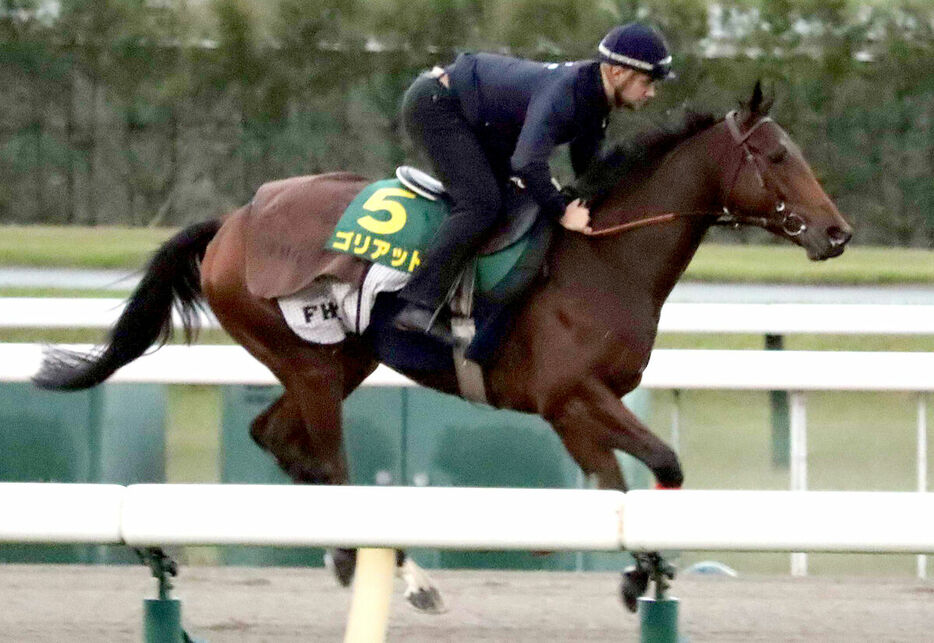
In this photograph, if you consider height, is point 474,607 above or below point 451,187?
below

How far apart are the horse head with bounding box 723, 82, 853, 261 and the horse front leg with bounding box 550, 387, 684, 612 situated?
621mm

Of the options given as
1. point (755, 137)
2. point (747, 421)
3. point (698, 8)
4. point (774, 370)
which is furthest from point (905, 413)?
point (698, 8)

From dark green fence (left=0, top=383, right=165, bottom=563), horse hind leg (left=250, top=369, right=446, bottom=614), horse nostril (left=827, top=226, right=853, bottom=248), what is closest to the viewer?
horse nostril (left=827, top=226, right=853, bottom=248)

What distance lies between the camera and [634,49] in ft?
14.6

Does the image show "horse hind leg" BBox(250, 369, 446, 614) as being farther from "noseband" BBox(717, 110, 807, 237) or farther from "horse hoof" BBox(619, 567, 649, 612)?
"noseband" BBox(717, 110, 807, 237)

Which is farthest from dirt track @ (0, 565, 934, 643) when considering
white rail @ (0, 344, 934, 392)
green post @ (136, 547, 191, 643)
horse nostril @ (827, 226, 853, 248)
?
green post @ (136, 547, 191, 643)

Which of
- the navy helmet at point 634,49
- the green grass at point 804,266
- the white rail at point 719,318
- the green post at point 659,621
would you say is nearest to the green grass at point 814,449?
the white rail at point 719,318

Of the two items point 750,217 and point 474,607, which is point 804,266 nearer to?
point 474,607

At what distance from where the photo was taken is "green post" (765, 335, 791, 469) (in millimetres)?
6184

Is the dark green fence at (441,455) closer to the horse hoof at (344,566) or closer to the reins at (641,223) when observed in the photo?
the horse hoof at (344,566)

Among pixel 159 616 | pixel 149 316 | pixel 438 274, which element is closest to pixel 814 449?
pixel 438 274

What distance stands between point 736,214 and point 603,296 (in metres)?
0.43

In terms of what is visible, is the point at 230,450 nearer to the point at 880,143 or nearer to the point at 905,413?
the point at 905,413

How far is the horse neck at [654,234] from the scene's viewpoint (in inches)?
184
